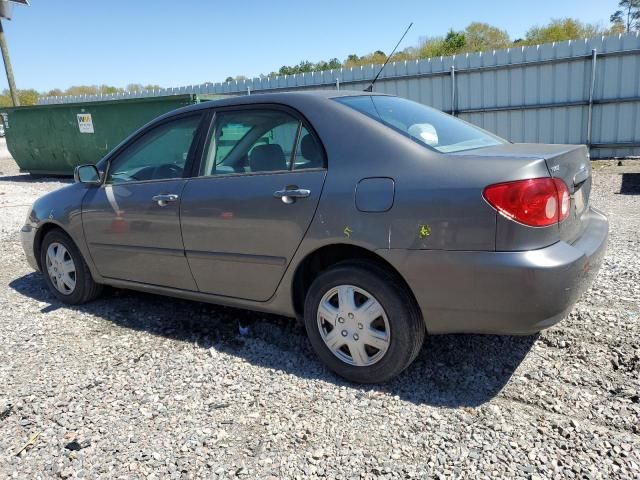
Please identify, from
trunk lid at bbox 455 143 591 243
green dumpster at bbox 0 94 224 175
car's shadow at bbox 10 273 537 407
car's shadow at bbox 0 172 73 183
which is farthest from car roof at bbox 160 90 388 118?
car's shadow at bbox 0 172 73 183

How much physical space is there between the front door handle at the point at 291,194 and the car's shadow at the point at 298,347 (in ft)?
3.47

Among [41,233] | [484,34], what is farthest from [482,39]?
[41,233]

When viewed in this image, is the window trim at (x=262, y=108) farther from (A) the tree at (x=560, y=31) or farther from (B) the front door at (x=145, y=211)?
(A) the tree at (x=560, y=31)

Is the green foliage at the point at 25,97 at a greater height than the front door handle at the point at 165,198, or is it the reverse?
the green foliage at the point at 25,97

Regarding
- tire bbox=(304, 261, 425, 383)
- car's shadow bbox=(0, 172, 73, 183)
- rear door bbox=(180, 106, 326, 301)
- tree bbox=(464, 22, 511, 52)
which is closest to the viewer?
tire bbox=(304, 261, 425, 383)

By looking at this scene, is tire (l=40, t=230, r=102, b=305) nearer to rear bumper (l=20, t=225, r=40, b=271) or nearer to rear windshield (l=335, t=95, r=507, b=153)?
rear bumper (l=20, t=225, r=40, b=271)

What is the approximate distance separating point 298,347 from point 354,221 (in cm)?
117

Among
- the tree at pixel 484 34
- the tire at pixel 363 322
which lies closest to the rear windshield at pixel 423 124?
the tire at pixel 363 322

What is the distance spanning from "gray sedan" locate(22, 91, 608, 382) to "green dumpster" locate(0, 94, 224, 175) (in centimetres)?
807

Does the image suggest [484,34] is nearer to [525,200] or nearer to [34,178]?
[34,178]

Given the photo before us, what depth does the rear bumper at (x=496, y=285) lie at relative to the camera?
2418mm

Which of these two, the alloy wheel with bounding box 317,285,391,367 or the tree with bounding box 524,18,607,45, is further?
the tree with bounding box 524,18,607,45

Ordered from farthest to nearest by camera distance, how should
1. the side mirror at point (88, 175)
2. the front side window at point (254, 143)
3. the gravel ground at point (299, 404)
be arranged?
the side mirror at point (88, 175) < the front side window at point (254, 143) < the gravel ground at point (299, 404)

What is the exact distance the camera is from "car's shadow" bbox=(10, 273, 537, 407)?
2918 mm
